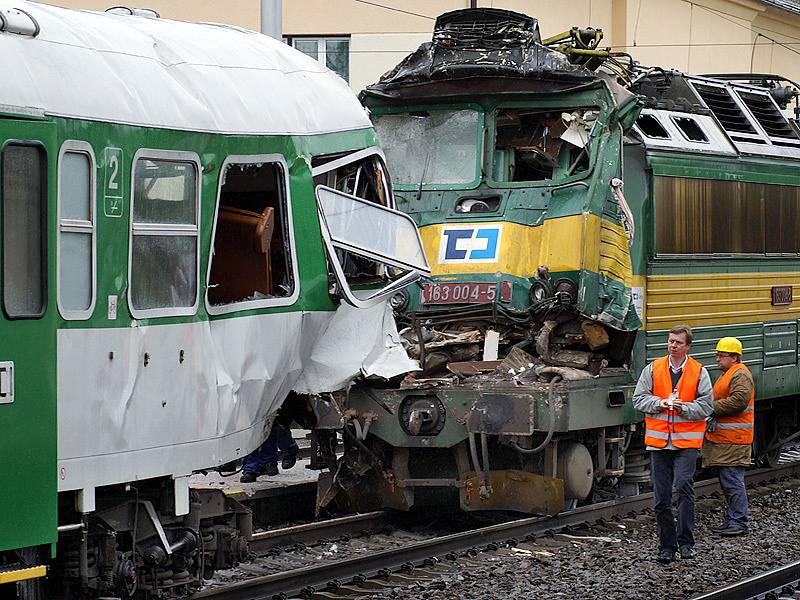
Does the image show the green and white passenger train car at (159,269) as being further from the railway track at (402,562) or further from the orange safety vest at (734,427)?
the orange safety vest at (734,427)

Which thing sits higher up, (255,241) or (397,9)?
Answer: (397,9)

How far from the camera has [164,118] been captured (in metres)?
7.15

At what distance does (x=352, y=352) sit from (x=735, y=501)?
4354mm

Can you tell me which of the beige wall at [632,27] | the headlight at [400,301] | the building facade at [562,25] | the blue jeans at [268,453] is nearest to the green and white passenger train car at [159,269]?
the headlight at [400,301]

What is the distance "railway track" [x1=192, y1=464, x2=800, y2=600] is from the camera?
9266mm

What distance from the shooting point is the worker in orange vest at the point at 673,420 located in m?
10.3

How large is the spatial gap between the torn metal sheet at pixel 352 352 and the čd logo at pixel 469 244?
2.43 m

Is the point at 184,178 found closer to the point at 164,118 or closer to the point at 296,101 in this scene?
the point at 164,118

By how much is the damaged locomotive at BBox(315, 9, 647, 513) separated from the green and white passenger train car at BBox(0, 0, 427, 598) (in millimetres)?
1985

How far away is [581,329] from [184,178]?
16.8 feet

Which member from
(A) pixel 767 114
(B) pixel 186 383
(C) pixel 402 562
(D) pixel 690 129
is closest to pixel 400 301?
(C) pixel 402 562

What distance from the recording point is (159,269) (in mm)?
7207

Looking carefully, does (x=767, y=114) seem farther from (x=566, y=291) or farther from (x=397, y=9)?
(x=397, y=9)

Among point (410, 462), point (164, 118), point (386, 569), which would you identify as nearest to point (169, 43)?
point (164, 118)
